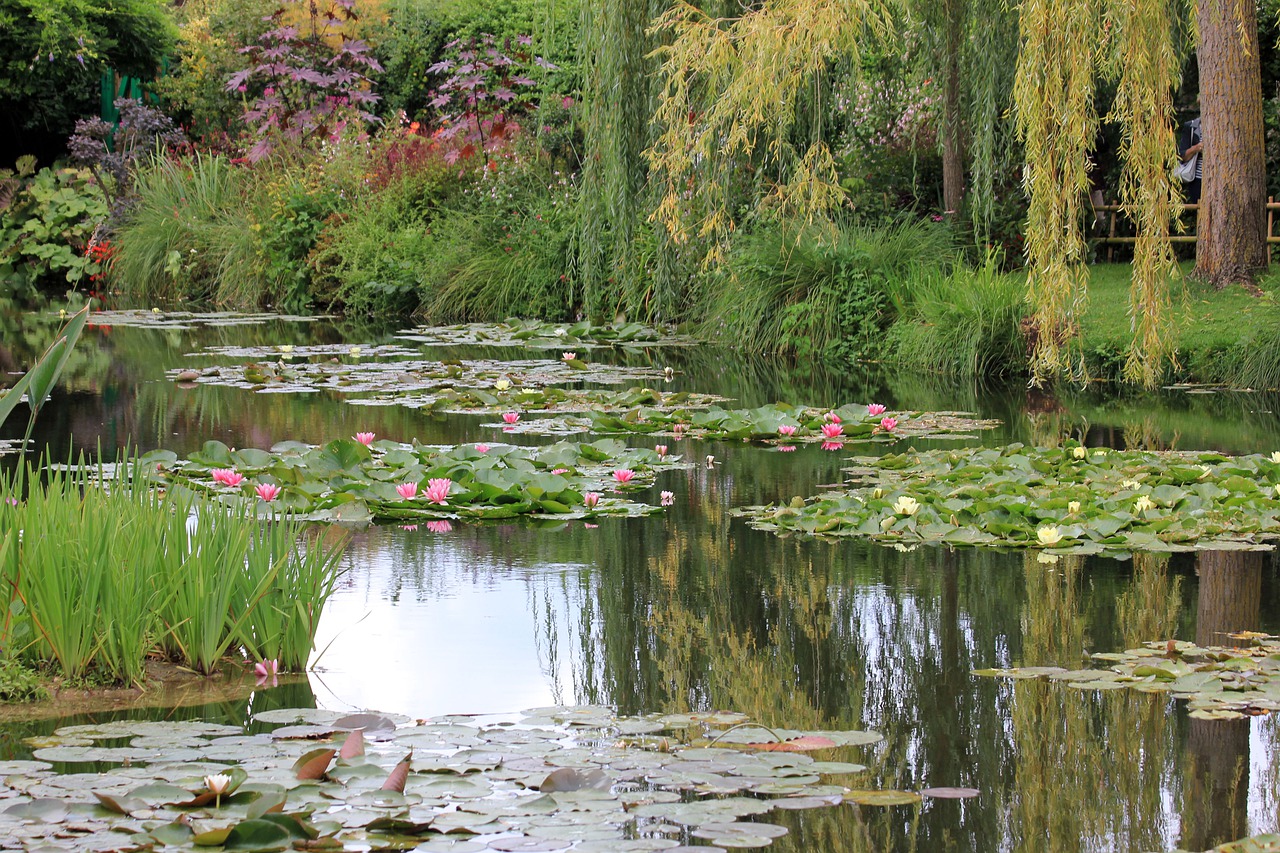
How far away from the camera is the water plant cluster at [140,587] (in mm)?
3555

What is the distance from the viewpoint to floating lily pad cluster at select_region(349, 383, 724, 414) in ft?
28.4

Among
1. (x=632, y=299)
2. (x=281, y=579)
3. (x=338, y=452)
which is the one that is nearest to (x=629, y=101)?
(x=632, y=299)

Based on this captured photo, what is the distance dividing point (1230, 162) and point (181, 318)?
1005 cm

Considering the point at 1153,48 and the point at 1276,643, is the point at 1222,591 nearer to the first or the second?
the point at 1276,643

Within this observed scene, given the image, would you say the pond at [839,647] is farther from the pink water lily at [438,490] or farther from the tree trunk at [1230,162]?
the tree trunk at [1230,162]

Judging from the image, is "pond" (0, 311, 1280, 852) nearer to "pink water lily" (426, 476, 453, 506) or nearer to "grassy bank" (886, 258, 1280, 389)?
"pink water lily" (426, 476, 453, 506)

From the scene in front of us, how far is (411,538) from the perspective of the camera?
18.1 ft

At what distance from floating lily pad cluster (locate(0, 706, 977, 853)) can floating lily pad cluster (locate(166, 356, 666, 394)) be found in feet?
19.6

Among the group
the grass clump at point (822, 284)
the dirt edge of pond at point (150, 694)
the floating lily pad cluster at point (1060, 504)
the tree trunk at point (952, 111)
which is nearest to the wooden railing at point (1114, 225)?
the tree trunk at point (952, 111)

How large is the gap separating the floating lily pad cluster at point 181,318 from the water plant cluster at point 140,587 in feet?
35.5

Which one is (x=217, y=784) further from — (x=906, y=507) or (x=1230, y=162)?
(x=1230, y=162)

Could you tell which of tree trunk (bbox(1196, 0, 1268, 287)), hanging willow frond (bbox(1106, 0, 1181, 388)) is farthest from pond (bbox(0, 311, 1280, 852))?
tree trunk (bbox(1196, 0, 1268, 287))

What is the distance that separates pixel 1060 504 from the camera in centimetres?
552

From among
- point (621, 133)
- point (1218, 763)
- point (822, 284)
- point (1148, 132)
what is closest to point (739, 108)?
point (621, 133)
